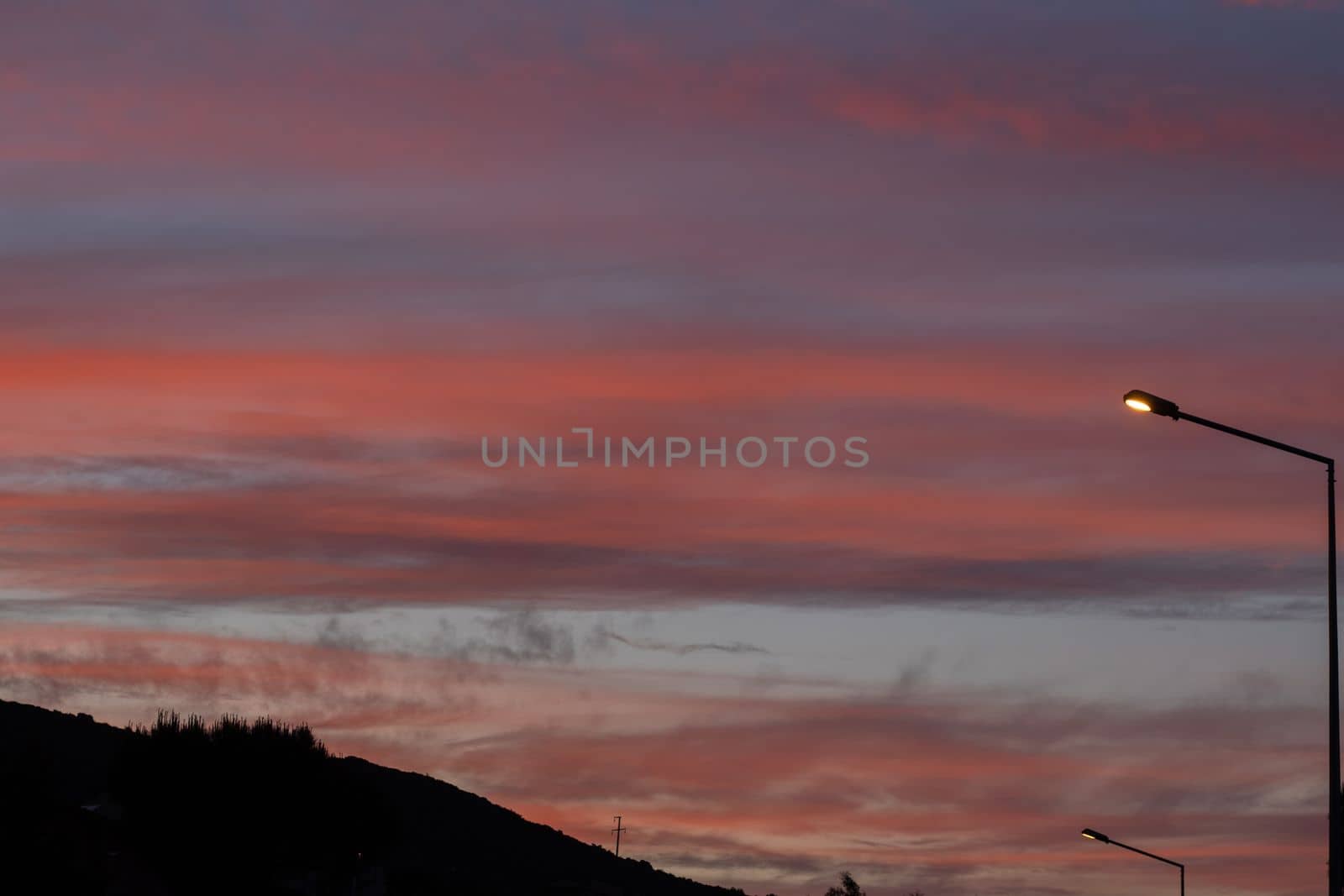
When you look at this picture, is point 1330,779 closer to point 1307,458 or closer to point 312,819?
point 1307,458

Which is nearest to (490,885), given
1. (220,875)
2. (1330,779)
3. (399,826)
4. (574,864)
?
(574,864)

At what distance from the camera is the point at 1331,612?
25.2m

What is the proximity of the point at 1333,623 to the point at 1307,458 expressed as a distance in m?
2.32

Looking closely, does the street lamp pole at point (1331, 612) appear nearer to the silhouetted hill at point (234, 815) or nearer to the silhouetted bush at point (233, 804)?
the silhouetted hill at point (234, 815)

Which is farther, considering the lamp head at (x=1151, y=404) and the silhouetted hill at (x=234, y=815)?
the silhouetted hill at (x=234, y=815)

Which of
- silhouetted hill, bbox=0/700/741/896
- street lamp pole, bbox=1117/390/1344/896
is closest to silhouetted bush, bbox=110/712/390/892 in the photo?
silhouetted hill, bbox=0/700/741/896

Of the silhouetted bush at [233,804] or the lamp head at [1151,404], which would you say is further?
the silhouetted bush at [233,804]

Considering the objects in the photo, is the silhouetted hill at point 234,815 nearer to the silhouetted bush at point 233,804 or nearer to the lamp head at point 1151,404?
the silhouetted bush at point 233,804

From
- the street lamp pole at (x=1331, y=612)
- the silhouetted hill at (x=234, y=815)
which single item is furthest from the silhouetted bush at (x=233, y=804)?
the street lamp pole at (x=1331, y=612)

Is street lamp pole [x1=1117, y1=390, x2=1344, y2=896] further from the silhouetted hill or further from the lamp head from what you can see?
the silhouetted hill

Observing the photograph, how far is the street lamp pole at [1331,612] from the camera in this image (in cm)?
2361

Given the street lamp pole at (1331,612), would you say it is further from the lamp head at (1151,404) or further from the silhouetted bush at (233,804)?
the silhouetted bush at (233,804)

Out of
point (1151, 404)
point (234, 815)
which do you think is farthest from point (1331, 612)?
point (234, 815)

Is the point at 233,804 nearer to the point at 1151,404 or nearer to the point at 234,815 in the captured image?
the point at 234,815
